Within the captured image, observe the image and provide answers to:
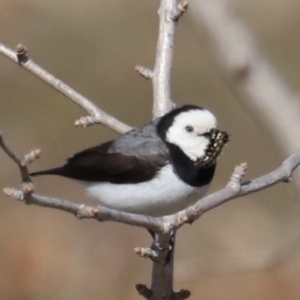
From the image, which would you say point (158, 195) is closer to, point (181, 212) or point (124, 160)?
point (124, 160)

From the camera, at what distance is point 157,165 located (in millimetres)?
3318

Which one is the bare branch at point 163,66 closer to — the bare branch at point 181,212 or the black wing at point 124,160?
the black wing at point 124,160

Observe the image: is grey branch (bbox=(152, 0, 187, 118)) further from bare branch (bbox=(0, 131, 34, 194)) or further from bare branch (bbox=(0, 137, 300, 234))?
bare branch (bbox=(0, 131, 34, 194))

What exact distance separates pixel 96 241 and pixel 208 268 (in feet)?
12.0

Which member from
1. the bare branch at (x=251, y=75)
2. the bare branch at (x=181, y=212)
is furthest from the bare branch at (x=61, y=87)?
the bare branch at (x=251, y=75)

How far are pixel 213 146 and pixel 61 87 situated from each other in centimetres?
65

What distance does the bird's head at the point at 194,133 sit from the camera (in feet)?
11.0

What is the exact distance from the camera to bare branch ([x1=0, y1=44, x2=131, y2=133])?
3.23 meters

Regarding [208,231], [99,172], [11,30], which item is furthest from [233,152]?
[99,172]

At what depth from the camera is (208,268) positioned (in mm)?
3301

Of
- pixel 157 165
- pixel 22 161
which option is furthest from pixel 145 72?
pixel 22 161

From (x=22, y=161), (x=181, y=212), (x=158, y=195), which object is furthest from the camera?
(x=158, y=195)

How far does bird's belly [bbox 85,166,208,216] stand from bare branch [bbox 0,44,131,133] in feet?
1.02

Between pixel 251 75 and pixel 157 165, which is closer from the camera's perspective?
pixel 251 75
